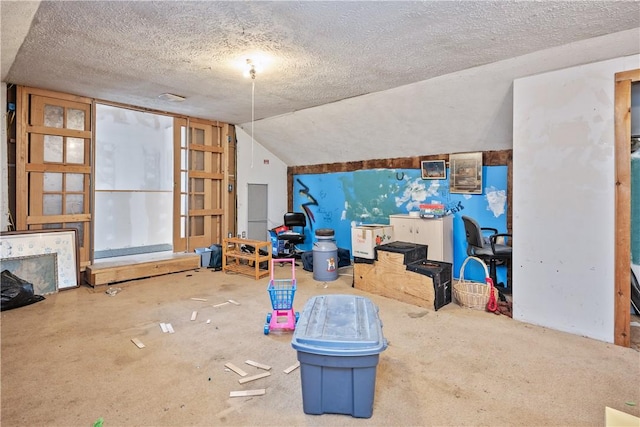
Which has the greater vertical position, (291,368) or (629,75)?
(629,75)

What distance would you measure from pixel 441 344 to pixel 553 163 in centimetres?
190

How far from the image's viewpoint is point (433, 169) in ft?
15.9


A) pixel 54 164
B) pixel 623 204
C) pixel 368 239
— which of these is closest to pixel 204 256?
pixel 54 164

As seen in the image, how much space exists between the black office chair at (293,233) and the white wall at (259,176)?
19.5 inches

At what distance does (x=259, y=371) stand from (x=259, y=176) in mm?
4689

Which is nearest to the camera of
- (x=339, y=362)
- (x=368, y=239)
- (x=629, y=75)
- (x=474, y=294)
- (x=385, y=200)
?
(x=339, y=362)

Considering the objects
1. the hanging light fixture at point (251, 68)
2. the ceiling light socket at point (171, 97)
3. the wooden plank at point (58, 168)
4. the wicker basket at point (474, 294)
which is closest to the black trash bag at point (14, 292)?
the wooden plank at point (58, 168)

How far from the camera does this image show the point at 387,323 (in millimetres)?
3176

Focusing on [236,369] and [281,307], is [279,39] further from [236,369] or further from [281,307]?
[236,369]

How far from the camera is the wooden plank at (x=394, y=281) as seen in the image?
11.9 ft

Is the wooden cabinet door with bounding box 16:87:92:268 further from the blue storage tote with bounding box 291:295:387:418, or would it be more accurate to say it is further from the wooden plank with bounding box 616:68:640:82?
the wooden plank with bounding box 616:68:640:82

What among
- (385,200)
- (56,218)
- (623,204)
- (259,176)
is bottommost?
(56,218)

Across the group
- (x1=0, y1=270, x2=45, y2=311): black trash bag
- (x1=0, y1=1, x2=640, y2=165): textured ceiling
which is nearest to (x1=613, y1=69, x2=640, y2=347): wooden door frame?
(x1=0, y1=1, x2=640, y2=165): textured ceiling

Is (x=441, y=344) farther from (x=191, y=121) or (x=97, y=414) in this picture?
(x=191, y=121)
